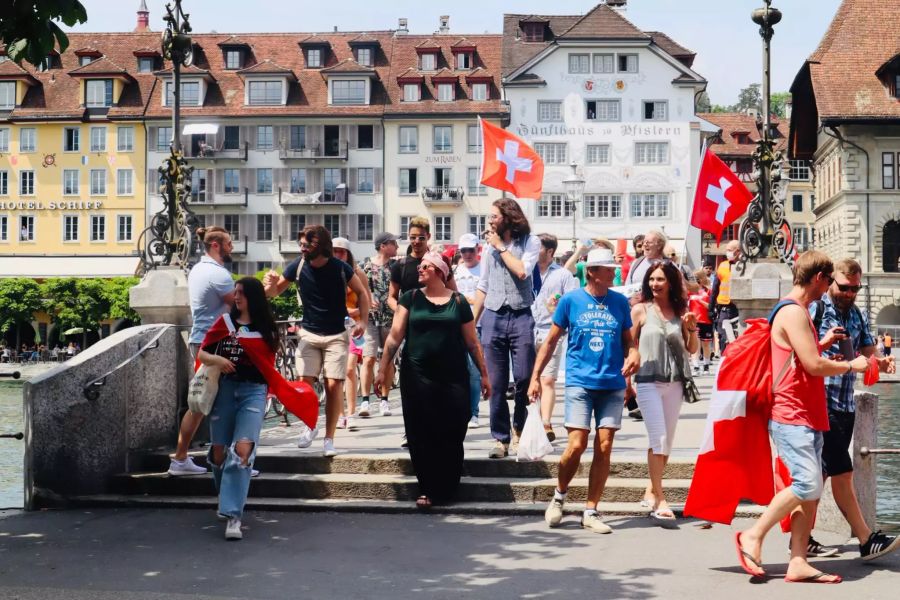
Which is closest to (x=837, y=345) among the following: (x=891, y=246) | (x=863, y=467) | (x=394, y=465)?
(x=863, y=467)

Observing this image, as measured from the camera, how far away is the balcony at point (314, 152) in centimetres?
6662

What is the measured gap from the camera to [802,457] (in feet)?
22.0

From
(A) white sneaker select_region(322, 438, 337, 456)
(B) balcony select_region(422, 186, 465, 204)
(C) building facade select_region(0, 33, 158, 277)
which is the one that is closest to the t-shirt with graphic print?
(A) white sneaker select_region(322, 438, 337, 456)

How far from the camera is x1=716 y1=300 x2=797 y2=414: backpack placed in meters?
6.97

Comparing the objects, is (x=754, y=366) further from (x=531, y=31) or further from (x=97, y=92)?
(x=97, y=92)

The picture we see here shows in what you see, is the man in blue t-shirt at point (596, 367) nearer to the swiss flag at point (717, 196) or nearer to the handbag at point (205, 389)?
the handbag at point (205, 389)

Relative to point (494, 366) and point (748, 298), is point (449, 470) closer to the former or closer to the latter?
point (494, 366)

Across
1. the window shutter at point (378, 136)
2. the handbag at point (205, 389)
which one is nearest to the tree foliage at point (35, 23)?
the handbag at point (205, 389)

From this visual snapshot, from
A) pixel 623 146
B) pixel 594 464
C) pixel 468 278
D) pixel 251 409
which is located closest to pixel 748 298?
pixel 468 278

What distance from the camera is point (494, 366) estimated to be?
31.7ft

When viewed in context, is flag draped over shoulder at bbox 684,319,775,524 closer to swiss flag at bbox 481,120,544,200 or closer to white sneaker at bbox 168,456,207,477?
white sneaker at bbox 168,456,207,477

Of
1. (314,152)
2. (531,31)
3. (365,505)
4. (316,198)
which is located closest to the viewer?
(365,505)

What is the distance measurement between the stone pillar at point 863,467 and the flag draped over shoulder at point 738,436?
843 millimetres

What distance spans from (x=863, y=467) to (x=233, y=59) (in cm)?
6629
